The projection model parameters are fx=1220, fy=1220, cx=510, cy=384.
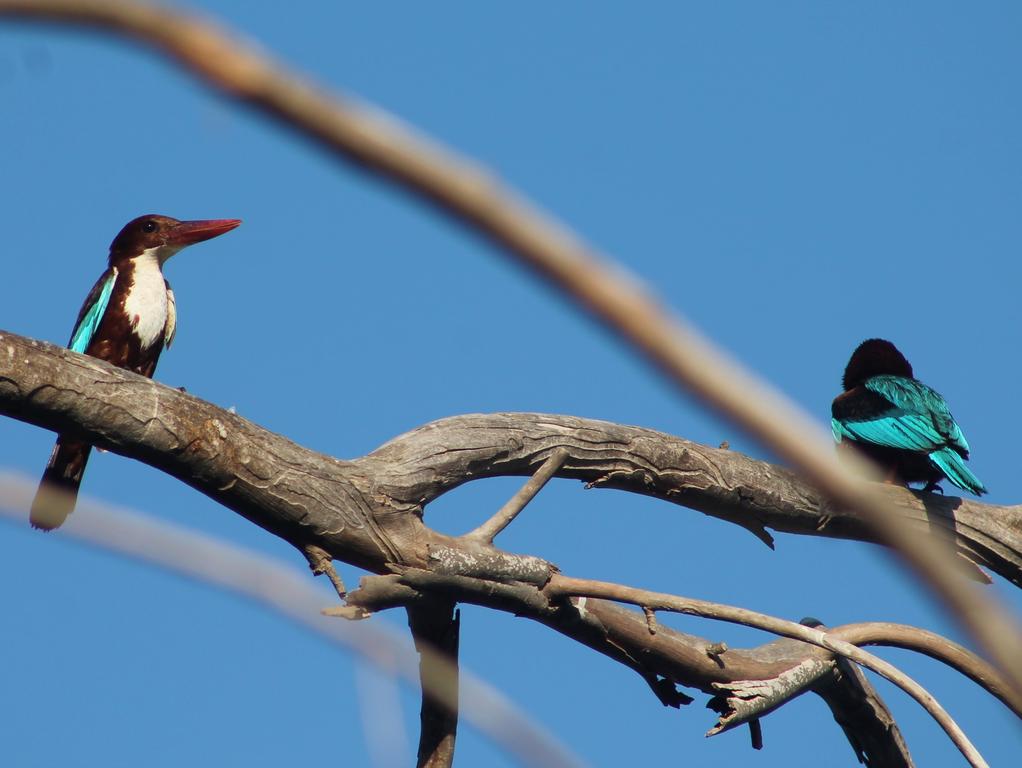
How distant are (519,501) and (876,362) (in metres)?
3.20

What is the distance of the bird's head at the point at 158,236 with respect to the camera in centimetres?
571

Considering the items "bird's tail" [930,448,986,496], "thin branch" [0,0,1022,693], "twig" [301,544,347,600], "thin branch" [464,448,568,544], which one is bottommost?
"thin branch" [0,0,1022,693]

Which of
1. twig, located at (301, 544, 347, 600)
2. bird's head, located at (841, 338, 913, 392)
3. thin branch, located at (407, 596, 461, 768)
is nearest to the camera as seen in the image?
A: twig, located at (301, 544, 347, 600)

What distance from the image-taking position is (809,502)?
4602mm

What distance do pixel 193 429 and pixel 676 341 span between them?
289 centimetres

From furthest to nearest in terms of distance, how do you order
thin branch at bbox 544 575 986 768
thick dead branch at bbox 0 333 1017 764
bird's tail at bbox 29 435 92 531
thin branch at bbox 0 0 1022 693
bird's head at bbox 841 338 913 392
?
bird's head at bbox 841 338 913 392, bird's tail at bbox 29 435 92 531, thick dead branch at bbox 0 333 1017 764, thin branch at bbox 544 575 986 768, thin branch at bbox 0 0 1022 693

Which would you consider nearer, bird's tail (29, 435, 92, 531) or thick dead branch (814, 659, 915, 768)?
bird's tail (29, 435, 92, 531)

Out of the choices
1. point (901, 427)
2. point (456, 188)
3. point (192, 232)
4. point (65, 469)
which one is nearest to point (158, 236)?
point (192, 232)

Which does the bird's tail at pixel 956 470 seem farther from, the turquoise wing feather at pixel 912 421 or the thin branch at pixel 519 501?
the thin branch at pixel 519 501

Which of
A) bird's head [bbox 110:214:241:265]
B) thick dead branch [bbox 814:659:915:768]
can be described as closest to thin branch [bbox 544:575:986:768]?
thick dead branch [bbox 814:659:915:768]

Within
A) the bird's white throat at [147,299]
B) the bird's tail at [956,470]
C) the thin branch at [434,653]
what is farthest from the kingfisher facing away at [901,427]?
the bird's white throat at [147,299]

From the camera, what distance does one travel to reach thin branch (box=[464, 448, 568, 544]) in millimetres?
3713

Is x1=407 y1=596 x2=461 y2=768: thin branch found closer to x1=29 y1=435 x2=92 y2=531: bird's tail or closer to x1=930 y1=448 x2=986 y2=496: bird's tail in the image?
x1=29 y1=435 x2=92 y2=531: bird's tail

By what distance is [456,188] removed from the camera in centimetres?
49
